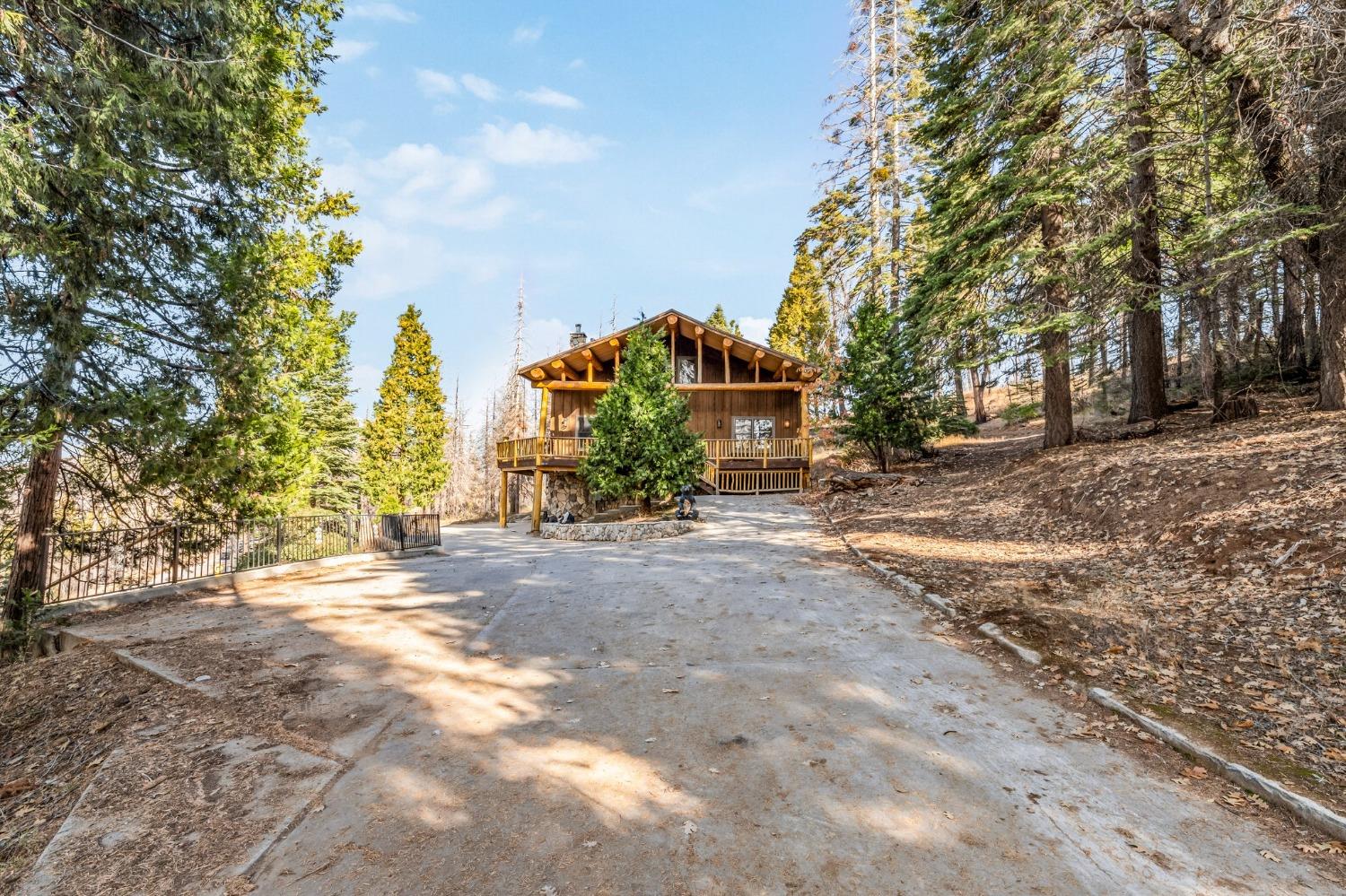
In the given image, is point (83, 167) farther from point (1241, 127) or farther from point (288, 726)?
point (1241, 127)

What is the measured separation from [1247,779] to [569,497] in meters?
19.2

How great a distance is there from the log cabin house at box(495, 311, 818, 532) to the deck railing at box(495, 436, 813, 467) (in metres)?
0.03

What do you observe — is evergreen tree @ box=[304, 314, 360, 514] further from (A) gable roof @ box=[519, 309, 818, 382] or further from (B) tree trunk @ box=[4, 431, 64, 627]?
(B) tree trunk @ box=[4, 431, 64, 627]

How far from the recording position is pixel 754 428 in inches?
853

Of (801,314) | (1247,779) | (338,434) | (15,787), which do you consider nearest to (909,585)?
(1247,779)

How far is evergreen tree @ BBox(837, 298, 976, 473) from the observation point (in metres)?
17.5

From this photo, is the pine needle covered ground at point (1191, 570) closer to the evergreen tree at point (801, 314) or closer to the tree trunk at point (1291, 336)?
the tree trunk at point (1291, 336)

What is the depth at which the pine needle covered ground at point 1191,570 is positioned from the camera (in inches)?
143

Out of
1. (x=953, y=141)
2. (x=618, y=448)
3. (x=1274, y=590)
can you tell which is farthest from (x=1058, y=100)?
(x=618, y=448)

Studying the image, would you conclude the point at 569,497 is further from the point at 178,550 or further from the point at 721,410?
the point at 178,550

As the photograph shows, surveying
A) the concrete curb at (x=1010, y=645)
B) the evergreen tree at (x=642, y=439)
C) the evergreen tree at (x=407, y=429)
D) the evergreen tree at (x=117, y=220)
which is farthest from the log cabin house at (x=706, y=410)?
the concrete curb at (x=1010, y=645)

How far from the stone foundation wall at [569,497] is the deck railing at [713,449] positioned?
1946 millimetres

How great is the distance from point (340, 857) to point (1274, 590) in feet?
24.2

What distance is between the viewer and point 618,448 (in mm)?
14609
